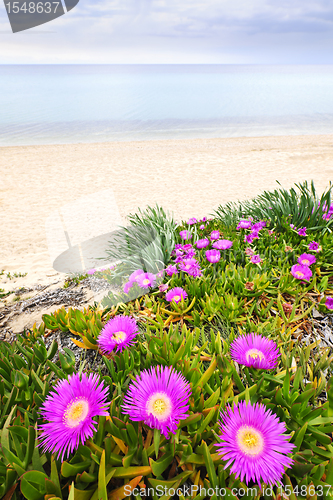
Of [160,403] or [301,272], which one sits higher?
[160,403]

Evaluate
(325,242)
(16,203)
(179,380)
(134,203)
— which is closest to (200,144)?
(134,203)

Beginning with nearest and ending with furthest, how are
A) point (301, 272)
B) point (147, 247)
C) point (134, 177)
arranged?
point (301, 272)
point (147, 247)
point (134, 177)

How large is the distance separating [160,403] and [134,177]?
10.2 meters

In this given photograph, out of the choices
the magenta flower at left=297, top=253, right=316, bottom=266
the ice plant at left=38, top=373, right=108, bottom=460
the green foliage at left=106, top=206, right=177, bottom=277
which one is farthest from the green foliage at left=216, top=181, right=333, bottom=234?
the ice plant at left=38, top=373, right=108, bottom=460

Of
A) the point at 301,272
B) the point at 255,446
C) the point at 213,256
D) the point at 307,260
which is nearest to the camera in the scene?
the point at 255,446

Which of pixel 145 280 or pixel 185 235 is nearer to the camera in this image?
pixel 145 280

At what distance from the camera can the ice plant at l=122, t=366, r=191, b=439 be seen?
0.79 metres

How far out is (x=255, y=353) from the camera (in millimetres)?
1050

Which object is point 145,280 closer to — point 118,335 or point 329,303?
point 118,335

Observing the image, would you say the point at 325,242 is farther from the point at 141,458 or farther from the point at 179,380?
the point at 141,458

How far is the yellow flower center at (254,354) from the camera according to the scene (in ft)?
3.36

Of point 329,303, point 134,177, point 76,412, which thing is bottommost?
point 134,177

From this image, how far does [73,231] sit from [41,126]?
2172 cm

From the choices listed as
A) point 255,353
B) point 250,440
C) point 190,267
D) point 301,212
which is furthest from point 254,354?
point 301,212
